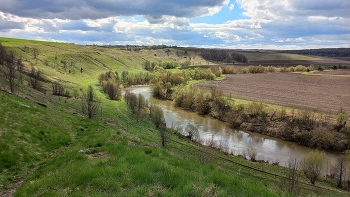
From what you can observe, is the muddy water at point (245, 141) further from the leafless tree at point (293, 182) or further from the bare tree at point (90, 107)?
the bare tree at point (90, 107)

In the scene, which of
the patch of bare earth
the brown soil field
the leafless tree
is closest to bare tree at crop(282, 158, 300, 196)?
the leafless tree

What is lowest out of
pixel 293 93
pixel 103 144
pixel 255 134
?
pixel 255 134

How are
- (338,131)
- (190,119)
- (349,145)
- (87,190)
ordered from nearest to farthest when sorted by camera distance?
(87,190) → (349,145) → (338,131) → (190,119)

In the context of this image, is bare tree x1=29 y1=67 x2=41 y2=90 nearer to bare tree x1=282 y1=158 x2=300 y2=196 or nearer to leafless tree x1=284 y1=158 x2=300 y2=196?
bare tree x1=282 y1=158 x2=300 y2=196

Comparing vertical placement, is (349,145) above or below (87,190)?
below

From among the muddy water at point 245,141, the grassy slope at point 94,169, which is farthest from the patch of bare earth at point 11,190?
the muddy water at point 245,141

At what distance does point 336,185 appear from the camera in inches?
1085

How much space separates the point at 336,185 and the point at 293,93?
56023 mm

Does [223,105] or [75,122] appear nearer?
[75,122]

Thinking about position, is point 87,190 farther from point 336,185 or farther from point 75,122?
point 336,185

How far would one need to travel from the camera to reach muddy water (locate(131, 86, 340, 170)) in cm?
3972

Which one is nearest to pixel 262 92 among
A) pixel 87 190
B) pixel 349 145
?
pixel 349 145

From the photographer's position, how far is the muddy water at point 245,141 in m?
39.7

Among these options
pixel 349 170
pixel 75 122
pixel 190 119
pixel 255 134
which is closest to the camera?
pixel 75 122
